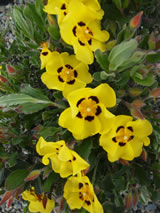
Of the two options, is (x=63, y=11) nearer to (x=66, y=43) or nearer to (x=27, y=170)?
(x=66, y=43)

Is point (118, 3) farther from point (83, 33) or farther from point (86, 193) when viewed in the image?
point (86, 193)

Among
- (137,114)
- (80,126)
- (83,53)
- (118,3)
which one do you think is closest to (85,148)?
(80,126)

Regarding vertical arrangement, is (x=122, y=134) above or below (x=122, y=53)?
below

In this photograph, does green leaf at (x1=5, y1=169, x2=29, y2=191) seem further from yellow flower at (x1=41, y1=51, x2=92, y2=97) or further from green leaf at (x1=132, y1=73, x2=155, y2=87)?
green leaf at (x1=132, y1=73, x2=155, y2=87)

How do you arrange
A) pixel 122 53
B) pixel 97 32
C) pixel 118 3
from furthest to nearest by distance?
pixel 118 3, pixel 97 32, pixel 122 53

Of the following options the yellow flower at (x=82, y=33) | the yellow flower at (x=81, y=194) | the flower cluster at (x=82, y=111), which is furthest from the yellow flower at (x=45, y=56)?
the yellow flower at (x=81, y=194)

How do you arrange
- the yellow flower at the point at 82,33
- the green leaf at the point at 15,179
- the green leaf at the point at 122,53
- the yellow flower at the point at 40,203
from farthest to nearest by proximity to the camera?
1. the yellow flower at the point at 40,203
2. the green leaf at the point at 15,179
3. the yellow flower at the point at 82,33
4. the green leaf at the point at 122,53

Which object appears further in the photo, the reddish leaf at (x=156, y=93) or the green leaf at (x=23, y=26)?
the green leaf at (x=23, y=26)

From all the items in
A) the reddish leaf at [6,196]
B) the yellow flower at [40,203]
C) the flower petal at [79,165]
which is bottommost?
the yellow flower at [40,203]

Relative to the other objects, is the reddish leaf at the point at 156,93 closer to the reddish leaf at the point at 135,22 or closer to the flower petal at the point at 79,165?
the reddish leaf at the point at 135,22
